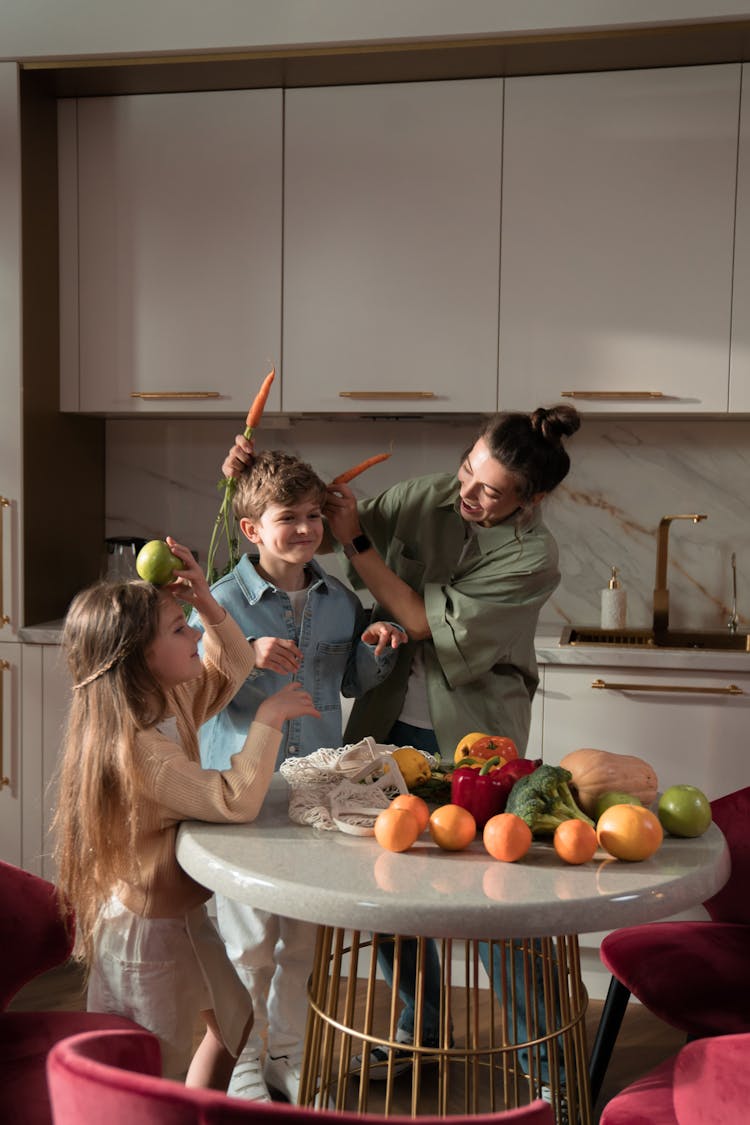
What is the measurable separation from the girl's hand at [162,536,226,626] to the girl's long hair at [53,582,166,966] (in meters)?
0.08

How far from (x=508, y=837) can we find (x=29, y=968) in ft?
2.58

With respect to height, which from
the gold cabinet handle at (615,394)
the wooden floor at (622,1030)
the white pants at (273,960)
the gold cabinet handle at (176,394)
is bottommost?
the wooden floor at (622,1030)

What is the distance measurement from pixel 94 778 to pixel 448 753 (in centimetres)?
89

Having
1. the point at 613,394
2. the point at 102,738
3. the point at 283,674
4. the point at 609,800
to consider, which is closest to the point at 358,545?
the point at 283,674

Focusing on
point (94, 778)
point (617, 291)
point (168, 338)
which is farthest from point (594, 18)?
point (94, 778)

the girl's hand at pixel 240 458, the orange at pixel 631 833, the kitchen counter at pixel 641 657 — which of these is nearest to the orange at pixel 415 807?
the orange at pixel 631 833

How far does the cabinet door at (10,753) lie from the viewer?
117 inches

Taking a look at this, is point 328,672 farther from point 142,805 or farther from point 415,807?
point 415,807

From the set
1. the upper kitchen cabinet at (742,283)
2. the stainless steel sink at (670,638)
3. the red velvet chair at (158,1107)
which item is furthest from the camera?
the stainless steel sink at (670,638)

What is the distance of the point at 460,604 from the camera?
2.16m

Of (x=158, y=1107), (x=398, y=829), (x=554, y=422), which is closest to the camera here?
(x=158, y=1107)

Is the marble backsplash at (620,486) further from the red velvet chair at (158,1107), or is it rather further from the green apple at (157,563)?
the red velvet chair at (158,1107)

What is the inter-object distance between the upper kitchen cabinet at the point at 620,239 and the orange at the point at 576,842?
1.81 meters

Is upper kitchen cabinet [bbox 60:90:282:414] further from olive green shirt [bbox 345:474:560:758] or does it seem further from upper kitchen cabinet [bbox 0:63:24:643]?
olive green shirt [bbox 345:474:560:758]
